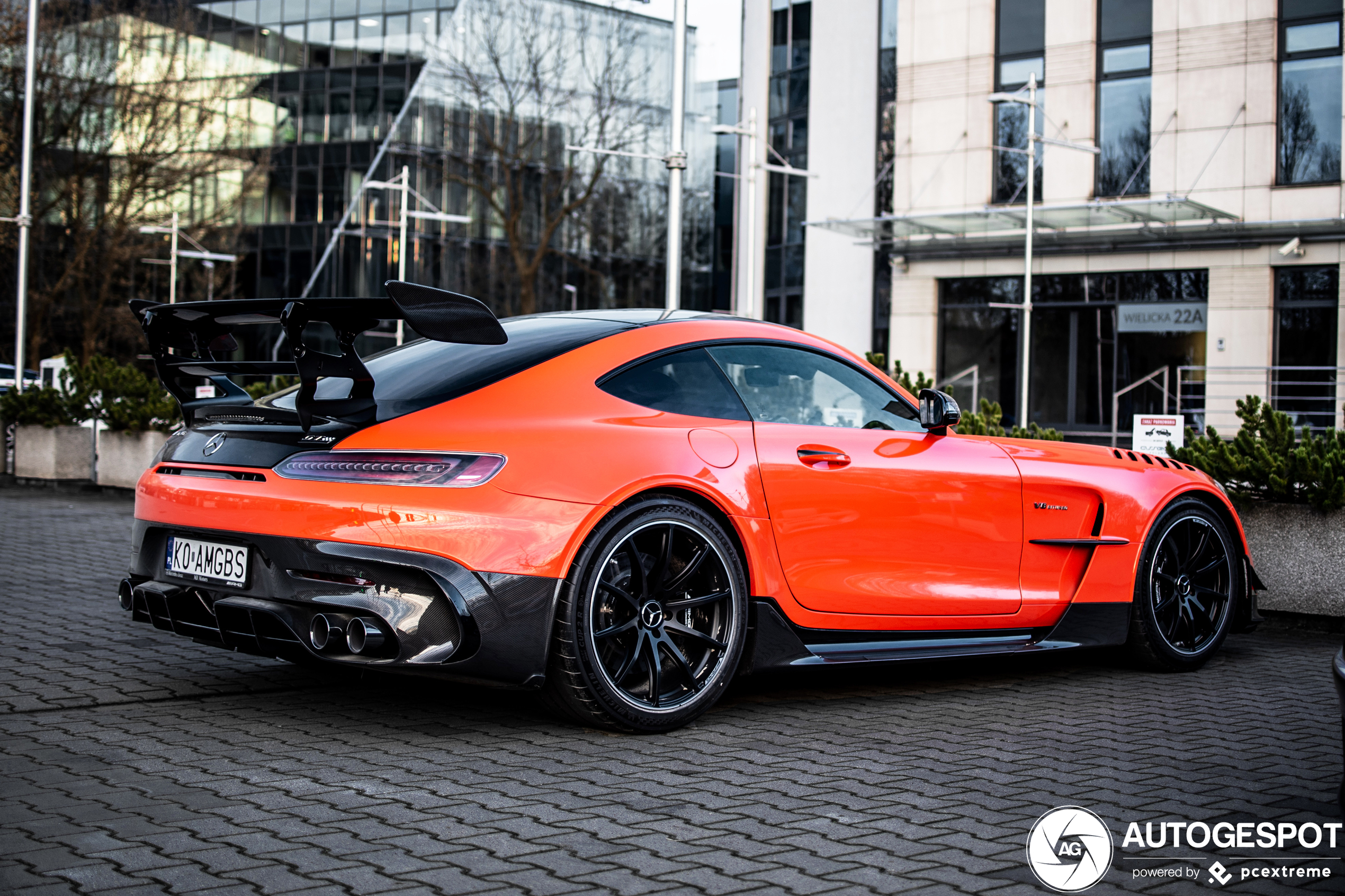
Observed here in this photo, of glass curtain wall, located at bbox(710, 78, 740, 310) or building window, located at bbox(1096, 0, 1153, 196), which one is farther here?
glass curtain wall, located at bbox(710, 78, 740, 310)

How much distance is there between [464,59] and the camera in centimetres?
4422

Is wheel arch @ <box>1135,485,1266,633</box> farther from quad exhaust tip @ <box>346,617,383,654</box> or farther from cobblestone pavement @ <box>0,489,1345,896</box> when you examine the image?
quad exhaust tip @ <box>346,617,383,654</box>

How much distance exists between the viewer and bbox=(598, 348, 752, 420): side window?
4.83 metres

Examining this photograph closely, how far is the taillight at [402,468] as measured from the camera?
4.28 metres

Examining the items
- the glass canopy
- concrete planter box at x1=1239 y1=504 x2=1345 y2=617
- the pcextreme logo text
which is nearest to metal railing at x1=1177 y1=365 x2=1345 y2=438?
the glass canopy

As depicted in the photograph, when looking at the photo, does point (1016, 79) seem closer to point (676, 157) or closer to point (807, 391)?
point (676, 157)

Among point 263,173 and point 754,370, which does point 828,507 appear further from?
point 263,173

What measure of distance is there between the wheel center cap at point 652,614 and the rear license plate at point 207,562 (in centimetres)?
132

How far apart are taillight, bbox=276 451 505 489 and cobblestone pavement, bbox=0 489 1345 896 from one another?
88 centimetres

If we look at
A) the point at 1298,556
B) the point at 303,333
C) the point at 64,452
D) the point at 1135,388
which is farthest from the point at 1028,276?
the point at 303,333

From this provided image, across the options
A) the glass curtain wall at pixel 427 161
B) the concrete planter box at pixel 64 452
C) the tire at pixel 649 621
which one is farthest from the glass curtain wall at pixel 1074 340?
the tire at pixel 649 621

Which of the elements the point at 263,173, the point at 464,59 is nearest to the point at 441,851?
the point at 464,59

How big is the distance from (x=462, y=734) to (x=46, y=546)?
278 inches

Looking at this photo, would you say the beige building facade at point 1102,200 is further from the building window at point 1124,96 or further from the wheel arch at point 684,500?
the wheel arch at point 684,500
